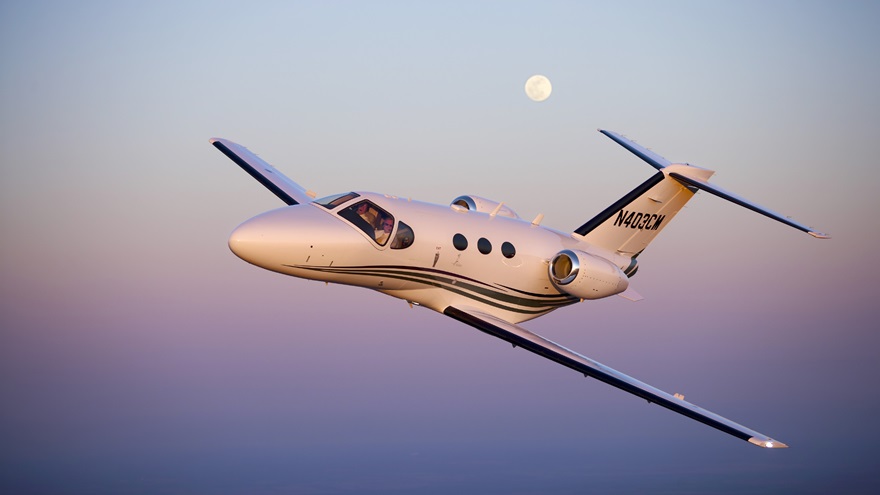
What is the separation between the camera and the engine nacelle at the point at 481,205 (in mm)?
36000

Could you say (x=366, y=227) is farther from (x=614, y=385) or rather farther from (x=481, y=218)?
(x=614, y=385)

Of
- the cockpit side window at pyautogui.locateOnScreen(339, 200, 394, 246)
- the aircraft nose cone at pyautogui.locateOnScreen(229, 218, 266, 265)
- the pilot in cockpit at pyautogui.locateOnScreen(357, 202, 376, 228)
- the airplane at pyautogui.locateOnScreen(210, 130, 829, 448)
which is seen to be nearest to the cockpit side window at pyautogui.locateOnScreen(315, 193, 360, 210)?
the airplane at pyautogui.locateOnScreen(210, 130, 829, 448)

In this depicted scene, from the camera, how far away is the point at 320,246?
31.1 metres

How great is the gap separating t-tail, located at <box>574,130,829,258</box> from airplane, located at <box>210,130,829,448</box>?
0.11 ft

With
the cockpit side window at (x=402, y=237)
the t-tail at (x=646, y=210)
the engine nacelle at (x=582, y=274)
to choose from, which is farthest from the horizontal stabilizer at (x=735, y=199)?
the cockpit side window at (x=402, y=237)

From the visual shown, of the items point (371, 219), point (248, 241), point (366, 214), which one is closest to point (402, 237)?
point (371, 219)

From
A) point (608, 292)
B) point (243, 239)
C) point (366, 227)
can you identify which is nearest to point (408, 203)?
point (366, 227)

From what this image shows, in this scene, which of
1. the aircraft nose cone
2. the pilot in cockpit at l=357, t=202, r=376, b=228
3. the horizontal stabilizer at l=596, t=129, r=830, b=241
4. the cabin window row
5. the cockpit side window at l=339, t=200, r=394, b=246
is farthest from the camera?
the horizontal stabilizer at l=596, t=129, r=830, b=241

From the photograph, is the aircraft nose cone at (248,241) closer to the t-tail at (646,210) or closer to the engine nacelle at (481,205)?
the engine nacelle at (481,205)

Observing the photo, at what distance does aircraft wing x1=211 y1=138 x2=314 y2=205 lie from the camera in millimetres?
38000

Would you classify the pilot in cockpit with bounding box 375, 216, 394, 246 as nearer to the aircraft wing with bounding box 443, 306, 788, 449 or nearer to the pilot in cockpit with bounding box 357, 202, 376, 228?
the pilot in cockpit with bounding box 357, 202, 376, 228

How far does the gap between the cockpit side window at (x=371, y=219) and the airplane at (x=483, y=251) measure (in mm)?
28

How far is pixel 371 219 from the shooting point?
32.1 meters

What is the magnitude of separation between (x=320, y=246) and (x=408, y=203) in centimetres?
331
